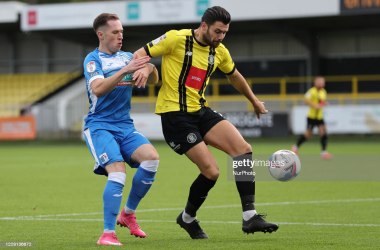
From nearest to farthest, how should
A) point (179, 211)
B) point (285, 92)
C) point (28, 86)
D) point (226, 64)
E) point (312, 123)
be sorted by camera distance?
point (226, 64), point (179, 211), point (312, 123), point (285, 92), point (28, 86)

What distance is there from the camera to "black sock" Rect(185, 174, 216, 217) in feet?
18.8

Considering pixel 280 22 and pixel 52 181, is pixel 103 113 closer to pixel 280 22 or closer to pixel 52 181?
pixel 52 181

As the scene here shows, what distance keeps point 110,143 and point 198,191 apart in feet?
3.27

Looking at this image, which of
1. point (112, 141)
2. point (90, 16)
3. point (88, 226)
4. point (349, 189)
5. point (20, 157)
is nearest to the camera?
point (112, 141)

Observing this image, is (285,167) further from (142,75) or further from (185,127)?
(142,75)

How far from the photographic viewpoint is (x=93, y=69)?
17.4 feet

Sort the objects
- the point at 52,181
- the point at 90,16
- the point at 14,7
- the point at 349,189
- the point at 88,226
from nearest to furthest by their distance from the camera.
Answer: the point at 88,226 < the point at 349,189 < the point at 52,181 < the point at 90,16 < the point at 14,7

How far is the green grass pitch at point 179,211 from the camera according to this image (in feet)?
17.7

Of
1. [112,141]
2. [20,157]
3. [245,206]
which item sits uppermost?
[112,141]

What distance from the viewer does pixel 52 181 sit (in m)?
11.4

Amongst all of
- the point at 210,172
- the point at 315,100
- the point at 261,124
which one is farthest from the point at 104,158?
the point at 261,124

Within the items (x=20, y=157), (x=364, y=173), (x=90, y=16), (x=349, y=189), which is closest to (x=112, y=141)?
(x=349, y=189)

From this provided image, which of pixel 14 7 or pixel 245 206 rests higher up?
pixel 14 7

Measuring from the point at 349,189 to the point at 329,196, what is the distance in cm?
102
